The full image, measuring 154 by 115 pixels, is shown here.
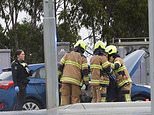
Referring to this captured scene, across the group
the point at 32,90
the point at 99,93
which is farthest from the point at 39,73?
the point at 99,93

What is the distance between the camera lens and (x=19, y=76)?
1052 cm

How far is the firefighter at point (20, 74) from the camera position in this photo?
10438 millimetres

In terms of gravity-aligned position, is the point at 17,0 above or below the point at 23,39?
above

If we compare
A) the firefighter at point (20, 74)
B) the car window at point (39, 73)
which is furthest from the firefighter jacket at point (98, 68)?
the car window at point (39, 73)

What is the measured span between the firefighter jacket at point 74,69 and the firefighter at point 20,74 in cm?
136

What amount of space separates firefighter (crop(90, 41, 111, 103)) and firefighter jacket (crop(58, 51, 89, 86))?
0.14 metres

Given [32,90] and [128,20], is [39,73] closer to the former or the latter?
[32,90]

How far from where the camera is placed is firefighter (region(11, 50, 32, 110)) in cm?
1044

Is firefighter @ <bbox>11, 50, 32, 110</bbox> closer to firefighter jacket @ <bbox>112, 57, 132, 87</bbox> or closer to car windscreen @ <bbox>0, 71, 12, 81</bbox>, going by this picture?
car windscreen @ <bbox>0, 71, 12, 81</bbox>

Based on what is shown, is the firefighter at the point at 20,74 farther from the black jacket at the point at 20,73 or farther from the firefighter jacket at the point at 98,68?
the firefighter jacket at the point at 98,68

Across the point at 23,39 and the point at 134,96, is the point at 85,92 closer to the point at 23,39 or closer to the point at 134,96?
the point at 134,96

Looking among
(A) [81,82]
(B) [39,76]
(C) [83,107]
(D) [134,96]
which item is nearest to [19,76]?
(B) [39,76]

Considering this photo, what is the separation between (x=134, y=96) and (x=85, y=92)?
151cm

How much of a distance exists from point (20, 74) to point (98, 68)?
2031 mm
